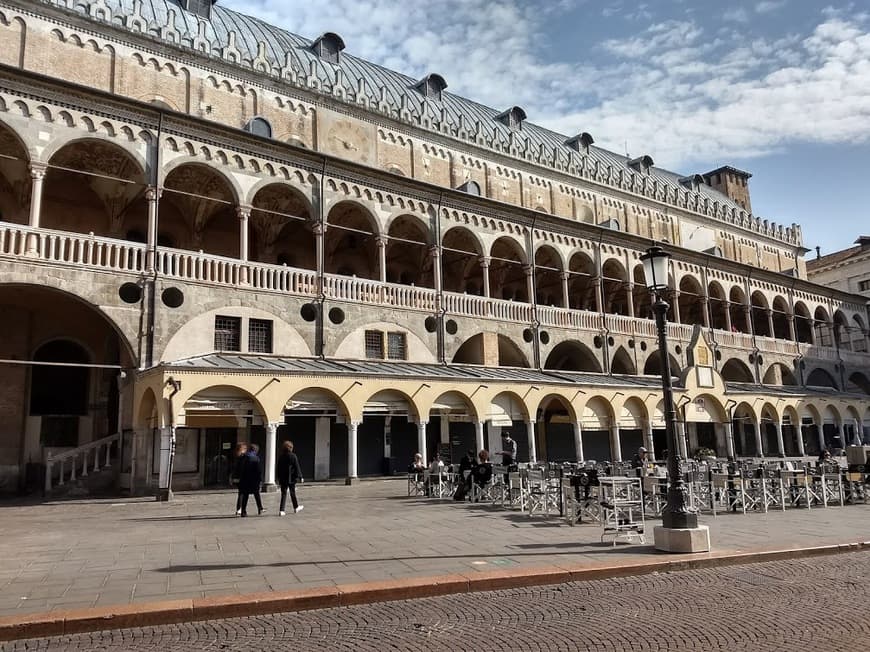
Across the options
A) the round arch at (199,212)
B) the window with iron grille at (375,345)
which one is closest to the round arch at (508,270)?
the window with iron grille at (375,345)

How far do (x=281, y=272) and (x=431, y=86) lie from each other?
18.8 m

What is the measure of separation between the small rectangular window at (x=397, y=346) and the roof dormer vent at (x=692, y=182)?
35.1 metres

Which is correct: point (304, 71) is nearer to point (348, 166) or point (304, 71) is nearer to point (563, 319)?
point (348, 166)

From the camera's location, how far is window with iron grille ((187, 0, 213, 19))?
27.9 meters

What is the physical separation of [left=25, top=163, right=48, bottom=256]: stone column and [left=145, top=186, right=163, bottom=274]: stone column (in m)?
2.90

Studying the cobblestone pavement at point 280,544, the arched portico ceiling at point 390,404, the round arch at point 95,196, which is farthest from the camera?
the round arch at point 95,196

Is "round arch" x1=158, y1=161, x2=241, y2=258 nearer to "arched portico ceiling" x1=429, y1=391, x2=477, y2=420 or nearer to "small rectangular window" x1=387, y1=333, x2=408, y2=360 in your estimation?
"small rectangular window" x1=387, y1=333, x2=408, y2=360

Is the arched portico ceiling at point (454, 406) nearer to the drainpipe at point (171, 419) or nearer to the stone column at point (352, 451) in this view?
the stone column at point (352, 451)

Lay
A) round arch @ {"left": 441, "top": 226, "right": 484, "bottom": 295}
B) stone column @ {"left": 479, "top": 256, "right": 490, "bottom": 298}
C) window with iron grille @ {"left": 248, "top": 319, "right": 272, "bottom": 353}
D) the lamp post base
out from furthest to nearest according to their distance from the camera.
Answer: round arch @ {"left": 441, "top": 226, "right": 484, "bottom": 295} → stone column @ {"left": 479, "top": 256, "right": 490, "bottom": 298} → window with iron grille @ {"left": 248, "top": 319, "right": 272, "bottom": 353} → the lamp post base

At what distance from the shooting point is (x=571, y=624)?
21.9 feet

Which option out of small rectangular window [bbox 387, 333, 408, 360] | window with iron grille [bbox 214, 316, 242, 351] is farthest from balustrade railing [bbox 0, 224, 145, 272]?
small rectangular window [bbox 387, 333, 408, 360]

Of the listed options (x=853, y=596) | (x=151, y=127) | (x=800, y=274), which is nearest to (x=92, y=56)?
(x=151, y=127)

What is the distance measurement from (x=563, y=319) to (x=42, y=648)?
27.3m

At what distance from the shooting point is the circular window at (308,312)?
2291 cm
